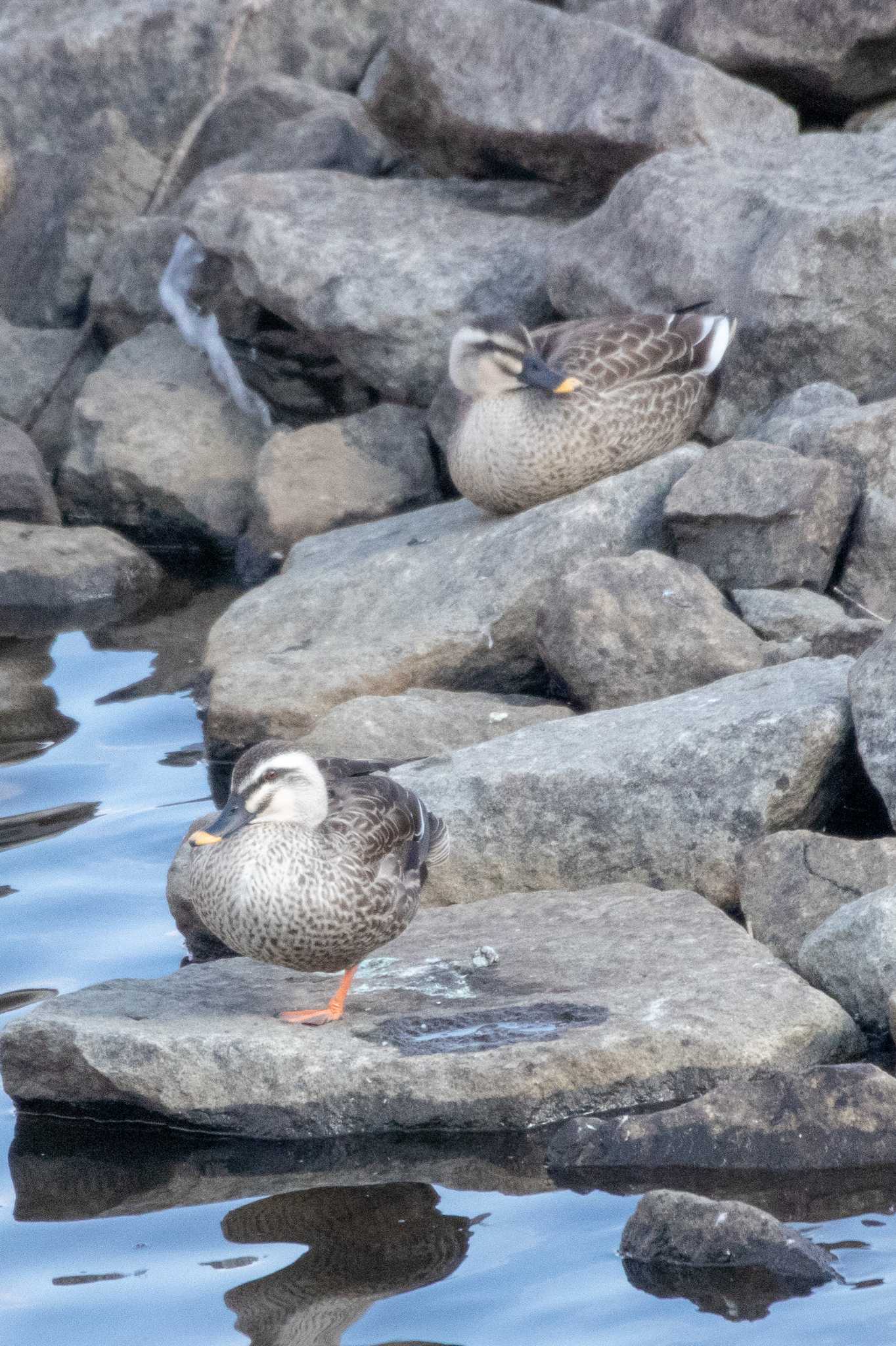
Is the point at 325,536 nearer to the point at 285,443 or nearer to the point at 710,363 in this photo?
the point at 285,443

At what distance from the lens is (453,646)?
7883 mm

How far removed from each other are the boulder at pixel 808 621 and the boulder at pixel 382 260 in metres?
3.51

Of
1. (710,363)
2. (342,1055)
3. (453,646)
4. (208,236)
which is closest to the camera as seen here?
(342,1055)

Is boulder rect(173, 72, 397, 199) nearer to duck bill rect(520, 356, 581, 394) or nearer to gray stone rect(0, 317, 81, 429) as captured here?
gray stone rect(0, 317, 81, 429)

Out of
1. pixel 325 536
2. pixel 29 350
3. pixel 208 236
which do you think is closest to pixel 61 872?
pixel 325 536

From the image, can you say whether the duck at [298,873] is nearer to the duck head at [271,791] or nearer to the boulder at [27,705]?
the duck head at [271,791]

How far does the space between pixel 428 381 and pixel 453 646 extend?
10.4 ft

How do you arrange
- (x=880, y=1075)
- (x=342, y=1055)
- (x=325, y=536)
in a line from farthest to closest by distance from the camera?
(x=325, y=536) → (x=342, y=1055) → (x=880, y=1075)

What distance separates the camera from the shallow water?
4.18 m

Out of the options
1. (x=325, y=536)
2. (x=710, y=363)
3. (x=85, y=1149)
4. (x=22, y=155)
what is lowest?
(x=85, y=1149)

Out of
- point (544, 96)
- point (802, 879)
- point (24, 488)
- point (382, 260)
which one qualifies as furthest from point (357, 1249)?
point (544, 96)

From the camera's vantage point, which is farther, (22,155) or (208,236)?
(22,155)

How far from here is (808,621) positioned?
23.8 ft

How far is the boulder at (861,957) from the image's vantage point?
519 centimetres
